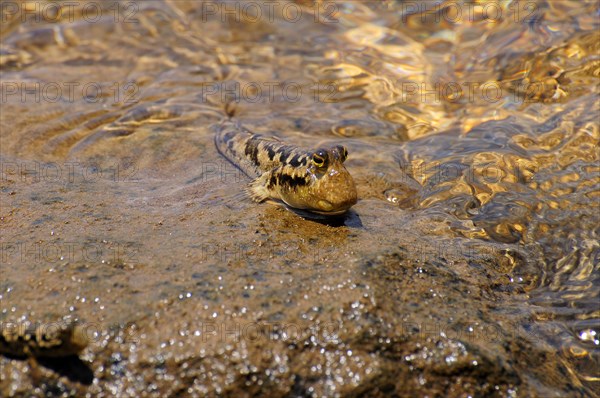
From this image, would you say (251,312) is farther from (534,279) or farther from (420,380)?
(534,279)

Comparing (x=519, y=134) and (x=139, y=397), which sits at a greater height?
(x=519, y=134)

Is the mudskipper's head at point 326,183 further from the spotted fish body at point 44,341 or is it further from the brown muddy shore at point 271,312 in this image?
the spotted fish body at point 44,341

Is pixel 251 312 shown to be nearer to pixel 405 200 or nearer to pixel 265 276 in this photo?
pixel 265 276

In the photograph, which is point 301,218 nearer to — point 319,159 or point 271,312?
point 319,159

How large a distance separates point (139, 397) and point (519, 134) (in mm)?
4047

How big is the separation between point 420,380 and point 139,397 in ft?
3.97

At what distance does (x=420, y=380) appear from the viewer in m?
2.50

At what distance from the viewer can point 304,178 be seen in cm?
362

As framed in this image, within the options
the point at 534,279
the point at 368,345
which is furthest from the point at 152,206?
the point at 534,279

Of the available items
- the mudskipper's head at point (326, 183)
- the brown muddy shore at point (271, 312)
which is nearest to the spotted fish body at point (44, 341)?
the brown muddy shore at point (271, 312)

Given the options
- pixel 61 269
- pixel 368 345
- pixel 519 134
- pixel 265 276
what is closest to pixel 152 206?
pixel 61 269

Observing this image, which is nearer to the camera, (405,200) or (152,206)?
(152,206)

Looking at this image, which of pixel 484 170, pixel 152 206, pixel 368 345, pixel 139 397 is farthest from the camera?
pixel 484 170

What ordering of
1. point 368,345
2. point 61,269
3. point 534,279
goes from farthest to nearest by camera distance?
point 534,279, point 61,269, point 368,345
